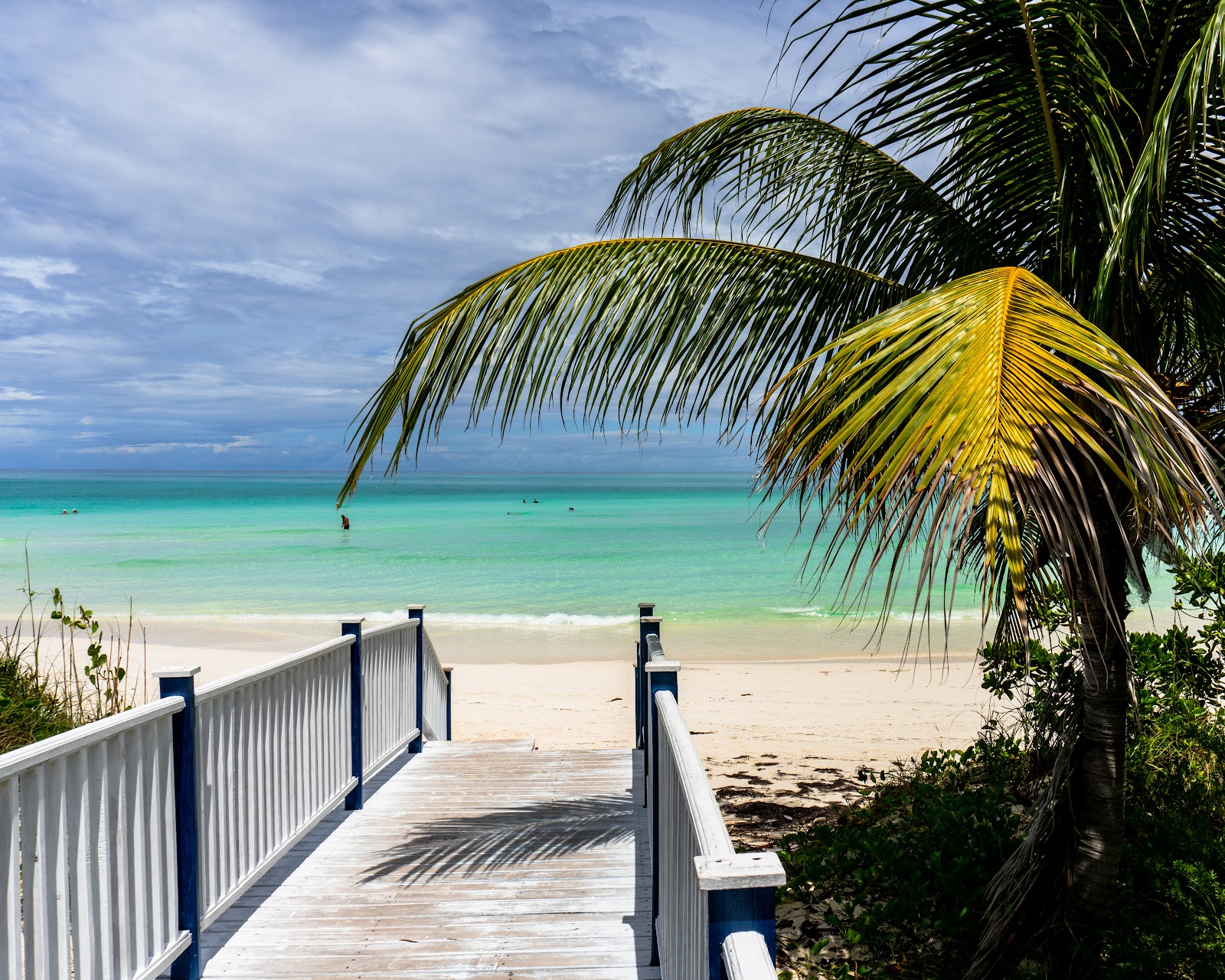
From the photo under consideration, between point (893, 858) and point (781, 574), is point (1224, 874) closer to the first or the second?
point (893, 858)

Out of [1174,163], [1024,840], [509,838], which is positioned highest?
[1174,163]

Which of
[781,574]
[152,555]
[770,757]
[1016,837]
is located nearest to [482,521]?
[152,555]

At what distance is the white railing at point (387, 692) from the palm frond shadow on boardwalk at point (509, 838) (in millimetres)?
879

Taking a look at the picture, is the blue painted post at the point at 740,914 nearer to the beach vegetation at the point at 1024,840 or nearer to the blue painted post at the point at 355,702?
the beach vegetation at the point at 1024,840

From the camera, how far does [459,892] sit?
Answer: 181 inches

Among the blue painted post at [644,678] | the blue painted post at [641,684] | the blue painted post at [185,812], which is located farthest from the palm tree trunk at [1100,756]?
the blue painted post at [185,812]

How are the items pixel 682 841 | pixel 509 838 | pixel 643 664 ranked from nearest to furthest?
pixel 682 841 → pixel 509 838 → pixel 643 664

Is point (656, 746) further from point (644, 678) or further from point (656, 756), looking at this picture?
point (644, 678)

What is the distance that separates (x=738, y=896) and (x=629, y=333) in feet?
9.43

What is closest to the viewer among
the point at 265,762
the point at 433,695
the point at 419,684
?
the point at 265,762

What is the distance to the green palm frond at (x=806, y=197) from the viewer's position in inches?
169

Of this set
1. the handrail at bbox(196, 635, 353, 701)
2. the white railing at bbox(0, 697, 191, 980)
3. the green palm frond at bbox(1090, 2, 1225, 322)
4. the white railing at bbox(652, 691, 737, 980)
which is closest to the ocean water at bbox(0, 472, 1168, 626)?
the white railing at bbox(652, 691, 737, 980)

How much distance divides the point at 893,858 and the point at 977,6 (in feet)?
13.6

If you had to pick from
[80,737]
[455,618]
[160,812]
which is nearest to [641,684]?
[160,812]
